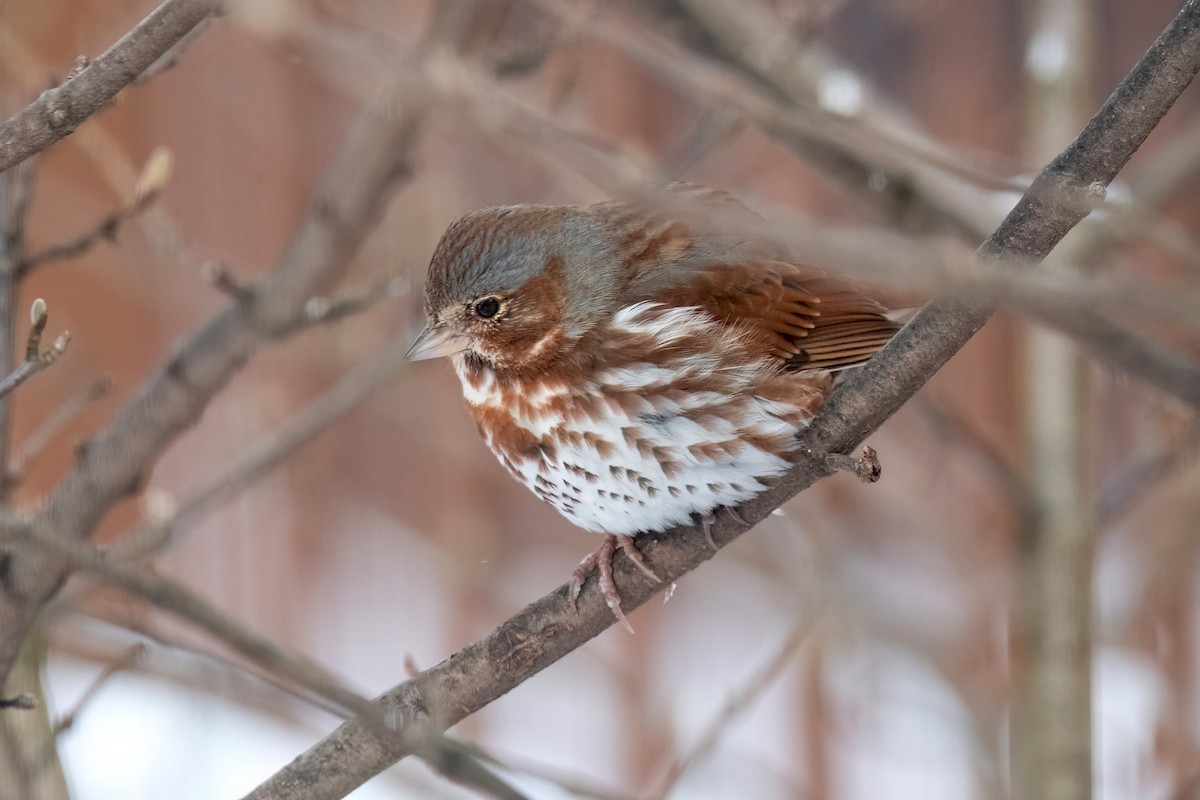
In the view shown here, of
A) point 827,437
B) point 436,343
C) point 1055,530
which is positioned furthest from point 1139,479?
point 436,343

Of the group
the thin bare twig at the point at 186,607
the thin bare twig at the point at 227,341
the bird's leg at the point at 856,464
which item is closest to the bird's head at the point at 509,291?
the thin bare twig at the point at 227,341

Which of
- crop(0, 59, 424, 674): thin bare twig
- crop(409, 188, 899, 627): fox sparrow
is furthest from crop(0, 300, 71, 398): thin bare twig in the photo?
crop(409, 188, 899, 627): fox sparrow

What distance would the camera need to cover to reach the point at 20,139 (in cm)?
161

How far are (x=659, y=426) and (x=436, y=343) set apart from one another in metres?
0.49

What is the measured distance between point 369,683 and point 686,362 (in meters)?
3.68

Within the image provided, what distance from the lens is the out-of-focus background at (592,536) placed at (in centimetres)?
294

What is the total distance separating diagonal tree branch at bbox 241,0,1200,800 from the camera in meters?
1.58

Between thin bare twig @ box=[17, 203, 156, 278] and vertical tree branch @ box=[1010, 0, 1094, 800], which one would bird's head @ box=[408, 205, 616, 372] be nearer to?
thin bare twig @ box=[17, 203, 156, 278]

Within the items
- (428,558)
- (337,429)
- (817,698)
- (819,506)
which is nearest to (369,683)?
(428,558)

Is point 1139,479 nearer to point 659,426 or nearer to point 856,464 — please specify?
point 659,426

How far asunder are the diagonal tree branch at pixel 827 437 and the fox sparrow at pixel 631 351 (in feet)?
0.21

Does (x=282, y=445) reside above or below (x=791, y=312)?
above

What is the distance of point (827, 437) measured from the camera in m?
1.86

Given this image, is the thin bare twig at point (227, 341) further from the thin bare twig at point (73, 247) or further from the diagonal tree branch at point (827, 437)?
the diagonal tree branch at point (827, 437)
